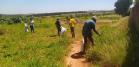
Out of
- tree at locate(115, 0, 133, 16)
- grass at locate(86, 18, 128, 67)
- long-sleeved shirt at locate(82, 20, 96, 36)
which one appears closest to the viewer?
grass at locate(86, 18, 128, 67)

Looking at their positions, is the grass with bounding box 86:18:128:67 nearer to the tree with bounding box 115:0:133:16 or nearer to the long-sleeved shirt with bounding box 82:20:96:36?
the long-sleeved shirt with bounding box 82:20:96:36

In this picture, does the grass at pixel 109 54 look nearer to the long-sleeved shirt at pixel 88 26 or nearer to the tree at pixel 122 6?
the long-sleeved shirt at pixel 88 26

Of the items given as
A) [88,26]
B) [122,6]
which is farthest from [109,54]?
[122,6]

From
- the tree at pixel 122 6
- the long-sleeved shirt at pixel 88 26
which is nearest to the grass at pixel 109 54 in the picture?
the long-sleeved shirt at pixel 88 26

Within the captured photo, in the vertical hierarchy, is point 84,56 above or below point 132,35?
below

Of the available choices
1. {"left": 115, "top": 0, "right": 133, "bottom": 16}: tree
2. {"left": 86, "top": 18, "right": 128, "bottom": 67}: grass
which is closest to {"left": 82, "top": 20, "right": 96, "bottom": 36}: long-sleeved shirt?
{"left": 86, "top": 18, "right": 128, "bottom": 67}: grass

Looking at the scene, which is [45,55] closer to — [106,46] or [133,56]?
[106,46]

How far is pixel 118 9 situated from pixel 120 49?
57200mm

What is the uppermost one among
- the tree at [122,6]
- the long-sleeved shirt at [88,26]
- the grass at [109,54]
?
the long-sleeved shirt at [88,26]

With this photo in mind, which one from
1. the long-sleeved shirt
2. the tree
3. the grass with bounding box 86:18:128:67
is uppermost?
the long-sleeved shirt

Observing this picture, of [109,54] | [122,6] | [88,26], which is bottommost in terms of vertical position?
[122,6]

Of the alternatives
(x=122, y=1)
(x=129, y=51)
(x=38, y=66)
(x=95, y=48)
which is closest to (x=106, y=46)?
(x=95, y=48)

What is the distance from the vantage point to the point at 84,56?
48.6 feet

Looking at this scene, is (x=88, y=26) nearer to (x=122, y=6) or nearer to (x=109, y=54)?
(x=109, y=54)
